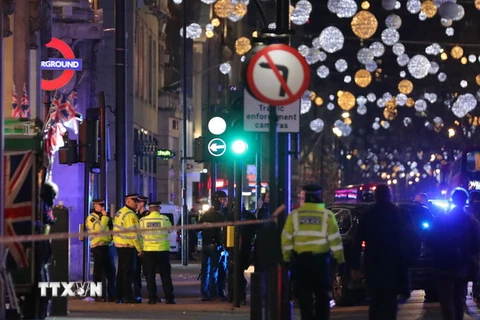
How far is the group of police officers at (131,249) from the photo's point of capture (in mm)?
22875

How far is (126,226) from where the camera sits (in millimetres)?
22547

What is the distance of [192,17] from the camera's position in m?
80.4

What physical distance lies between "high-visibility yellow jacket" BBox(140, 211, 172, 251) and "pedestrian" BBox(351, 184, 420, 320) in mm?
8392

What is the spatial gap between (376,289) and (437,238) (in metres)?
1.69

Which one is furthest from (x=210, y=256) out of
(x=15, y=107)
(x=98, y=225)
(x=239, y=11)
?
(x=239, y=11)

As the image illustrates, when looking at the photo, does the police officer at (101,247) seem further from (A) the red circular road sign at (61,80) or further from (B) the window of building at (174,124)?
(B) the window of building at (174,124)

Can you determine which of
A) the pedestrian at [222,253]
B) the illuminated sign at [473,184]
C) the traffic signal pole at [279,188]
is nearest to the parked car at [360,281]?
the pedestrian at [222,253]

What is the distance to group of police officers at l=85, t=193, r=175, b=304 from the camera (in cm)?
2288

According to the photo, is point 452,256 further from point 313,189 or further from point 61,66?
point 61,66

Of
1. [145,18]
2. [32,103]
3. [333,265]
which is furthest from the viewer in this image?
[145,18]

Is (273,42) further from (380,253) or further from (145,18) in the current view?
(145,18)

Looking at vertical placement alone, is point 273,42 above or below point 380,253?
above

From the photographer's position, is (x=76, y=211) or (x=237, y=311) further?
(x=76, y=211)

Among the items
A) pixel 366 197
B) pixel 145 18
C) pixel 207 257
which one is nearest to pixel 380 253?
pixel 207 257
